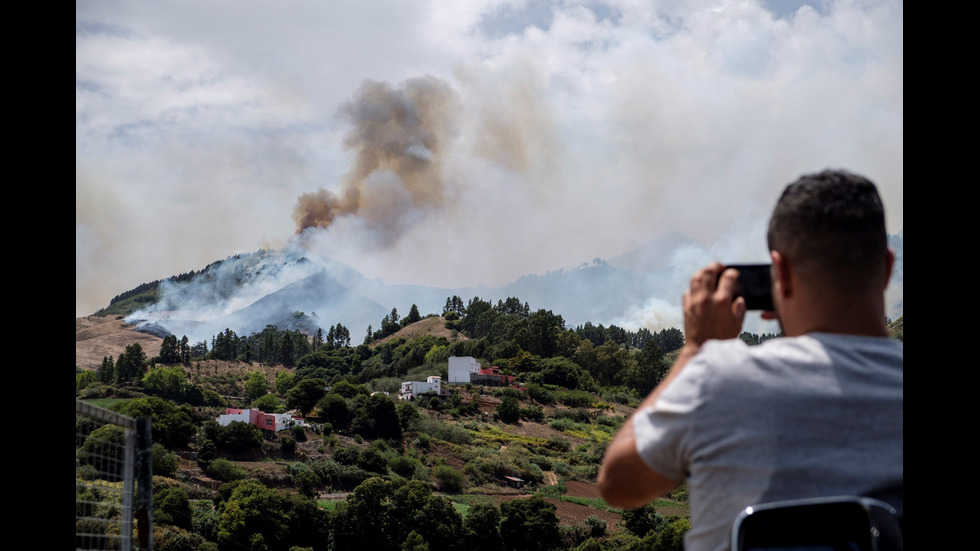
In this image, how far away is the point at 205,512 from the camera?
46375 mm

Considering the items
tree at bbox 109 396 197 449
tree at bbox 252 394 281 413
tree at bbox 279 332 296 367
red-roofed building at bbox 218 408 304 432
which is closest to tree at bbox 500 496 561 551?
red-roofed building at bbox 218 408 304 432

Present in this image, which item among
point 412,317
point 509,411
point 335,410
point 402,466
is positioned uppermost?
point 412,317

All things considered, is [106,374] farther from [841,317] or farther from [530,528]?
[841,317]

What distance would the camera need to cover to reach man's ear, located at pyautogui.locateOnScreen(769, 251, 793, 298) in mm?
1155

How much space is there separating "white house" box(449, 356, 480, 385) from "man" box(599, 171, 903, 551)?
3426 inches

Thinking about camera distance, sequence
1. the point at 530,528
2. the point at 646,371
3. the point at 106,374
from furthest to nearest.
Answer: the point at 646,371 < the point at 106,374 < the point at 530,528

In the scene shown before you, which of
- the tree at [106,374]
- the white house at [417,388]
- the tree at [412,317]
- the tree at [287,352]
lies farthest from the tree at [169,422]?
the tree at [412,317]

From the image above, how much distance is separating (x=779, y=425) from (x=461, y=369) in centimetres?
8809

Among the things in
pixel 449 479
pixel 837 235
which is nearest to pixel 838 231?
pixel 837 235

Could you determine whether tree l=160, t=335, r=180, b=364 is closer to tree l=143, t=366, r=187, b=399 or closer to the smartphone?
tree l=143, t=366, r=187, b=399

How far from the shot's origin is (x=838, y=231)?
1123 millimetres

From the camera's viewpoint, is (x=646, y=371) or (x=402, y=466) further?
(x=646, y=371)
